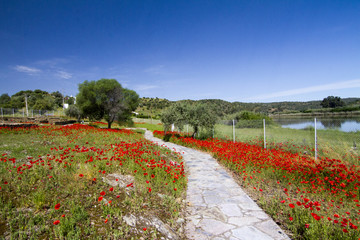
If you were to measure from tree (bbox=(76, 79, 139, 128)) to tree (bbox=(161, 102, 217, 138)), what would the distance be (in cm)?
995

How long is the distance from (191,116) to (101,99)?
1360 cm

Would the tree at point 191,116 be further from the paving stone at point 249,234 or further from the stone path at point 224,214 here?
the paving stone at point 249,234

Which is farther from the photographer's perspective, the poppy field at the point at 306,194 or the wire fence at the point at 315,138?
the wire fence at the point at 315,138

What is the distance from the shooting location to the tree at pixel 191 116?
509 inches

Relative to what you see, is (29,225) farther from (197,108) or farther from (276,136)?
(197,108)

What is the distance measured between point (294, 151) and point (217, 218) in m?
6.91

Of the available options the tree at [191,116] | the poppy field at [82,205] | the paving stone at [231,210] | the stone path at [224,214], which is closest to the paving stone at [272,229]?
the stone path at [224,214]

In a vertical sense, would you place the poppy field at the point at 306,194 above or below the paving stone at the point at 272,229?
above

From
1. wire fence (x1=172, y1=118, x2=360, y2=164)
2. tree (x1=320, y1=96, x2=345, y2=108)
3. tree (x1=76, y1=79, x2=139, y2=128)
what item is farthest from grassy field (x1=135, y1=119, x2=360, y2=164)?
tree (x1=320, y1=96, x2=345, y2=108)

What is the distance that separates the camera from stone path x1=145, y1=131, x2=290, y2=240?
289 centimetres

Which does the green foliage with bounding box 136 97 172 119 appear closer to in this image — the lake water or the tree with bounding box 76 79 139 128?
the tree with bounding box 76 79 139 128

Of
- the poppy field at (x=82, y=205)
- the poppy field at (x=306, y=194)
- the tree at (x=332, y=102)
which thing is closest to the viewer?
the poppy field at (x=82, y=205)

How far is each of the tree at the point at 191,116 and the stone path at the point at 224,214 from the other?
24.9ft

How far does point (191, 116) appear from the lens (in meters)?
13.5
